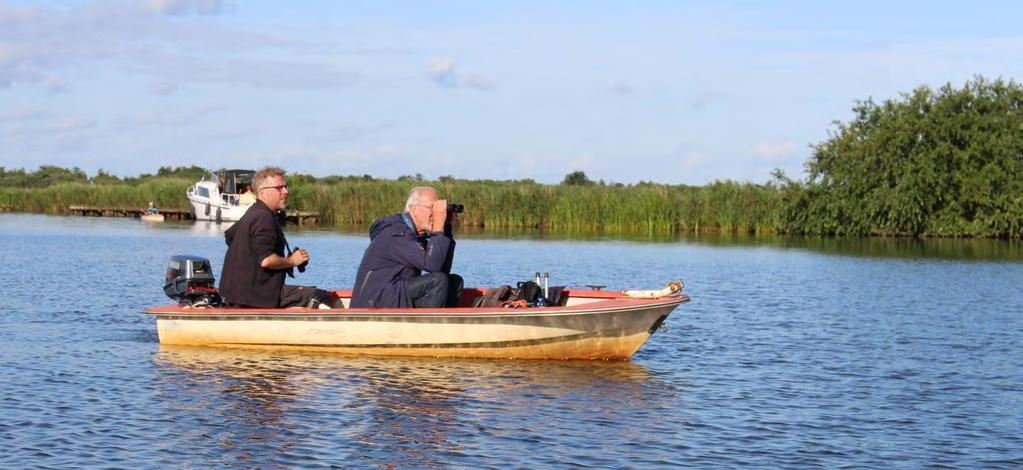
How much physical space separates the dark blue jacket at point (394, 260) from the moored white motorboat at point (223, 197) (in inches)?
1791

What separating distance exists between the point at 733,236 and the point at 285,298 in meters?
38.7

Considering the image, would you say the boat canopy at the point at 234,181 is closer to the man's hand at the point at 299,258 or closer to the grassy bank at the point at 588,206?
the grassy bank at the point at 588,206

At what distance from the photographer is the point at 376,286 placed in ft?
45.9

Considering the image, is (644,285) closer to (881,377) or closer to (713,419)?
(881,377)

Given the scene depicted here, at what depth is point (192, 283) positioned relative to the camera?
49.2ft

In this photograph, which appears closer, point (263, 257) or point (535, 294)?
point (263, 257)

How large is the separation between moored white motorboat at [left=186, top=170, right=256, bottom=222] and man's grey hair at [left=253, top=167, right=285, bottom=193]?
45.5 m

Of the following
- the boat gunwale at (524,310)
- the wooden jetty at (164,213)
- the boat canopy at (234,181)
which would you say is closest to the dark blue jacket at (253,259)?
the boat gunwale at (524,310)

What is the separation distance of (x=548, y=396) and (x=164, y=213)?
58.6 m

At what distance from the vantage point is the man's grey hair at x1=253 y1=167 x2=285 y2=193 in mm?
13562

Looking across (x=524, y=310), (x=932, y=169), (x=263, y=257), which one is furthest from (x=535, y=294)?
(x=932, y=169)

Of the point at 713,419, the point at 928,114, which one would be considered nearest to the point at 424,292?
the point at 713,419

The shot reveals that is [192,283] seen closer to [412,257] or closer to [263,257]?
[263,257]

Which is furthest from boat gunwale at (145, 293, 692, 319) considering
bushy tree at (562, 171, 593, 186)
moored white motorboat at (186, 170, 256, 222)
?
bushy tree at (562, 171, 593, 186)
